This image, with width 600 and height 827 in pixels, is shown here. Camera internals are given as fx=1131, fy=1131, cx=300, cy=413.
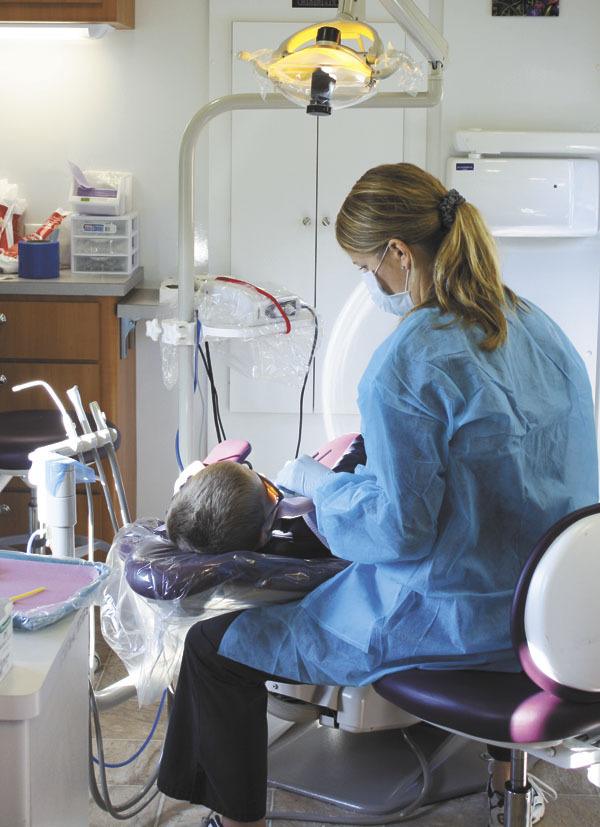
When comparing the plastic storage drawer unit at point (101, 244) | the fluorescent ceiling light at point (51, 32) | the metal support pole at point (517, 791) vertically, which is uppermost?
the fluorescent ceiling light at point (51, 32)

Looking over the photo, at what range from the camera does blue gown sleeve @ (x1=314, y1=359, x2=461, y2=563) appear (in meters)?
1.64

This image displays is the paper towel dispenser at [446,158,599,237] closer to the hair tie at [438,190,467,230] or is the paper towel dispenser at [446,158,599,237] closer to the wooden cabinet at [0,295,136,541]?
the wooden cabinet at [0,295,136,541]

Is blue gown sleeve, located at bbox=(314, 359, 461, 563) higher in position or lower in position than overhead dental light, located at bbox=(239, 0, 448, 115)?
lower

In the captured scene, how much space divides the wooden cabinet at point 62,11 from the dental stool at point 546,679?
7.19 ft

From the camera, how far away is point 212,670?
1.85 meters

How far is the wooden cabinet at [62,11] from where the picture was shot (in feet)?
10.4

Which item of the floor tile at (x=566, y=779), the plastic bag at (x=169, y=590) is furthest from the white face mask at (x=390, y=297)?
the floor tile at (x=566, y=779)

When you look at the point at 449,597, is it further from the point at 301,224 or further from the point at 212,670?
the point at 301,224

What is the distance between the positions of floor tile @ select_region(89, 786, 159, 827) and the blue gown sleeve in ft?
2.70

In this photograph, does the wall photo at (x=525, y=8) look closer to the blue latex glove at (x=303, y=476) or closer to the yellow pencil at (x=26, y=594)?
the blue latex glove at (x=303, y=476)

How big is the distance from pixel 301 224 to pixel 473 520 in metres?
1.94

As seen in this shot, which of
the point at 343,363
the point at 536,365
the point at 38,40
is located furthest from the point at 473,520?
the point at 38,40

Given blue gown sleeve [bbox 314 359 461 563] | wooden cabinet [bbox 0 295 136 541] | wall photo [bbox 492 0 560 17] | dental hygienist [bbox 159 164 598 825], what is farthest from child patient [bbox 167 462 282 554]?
wall photo [bbox 492 0 560 17]

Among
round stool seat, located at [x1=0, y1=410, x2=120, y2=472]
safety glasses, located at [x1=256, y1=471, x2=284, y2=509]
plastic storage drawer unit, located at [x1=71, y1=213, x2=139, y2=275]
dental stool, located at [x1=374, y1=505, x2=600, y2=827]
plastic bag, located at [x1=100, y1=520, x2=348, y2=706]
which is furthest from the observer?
plastic storage drawer unit, located at [x1=71, y1=213, x2=139, y2=275]
